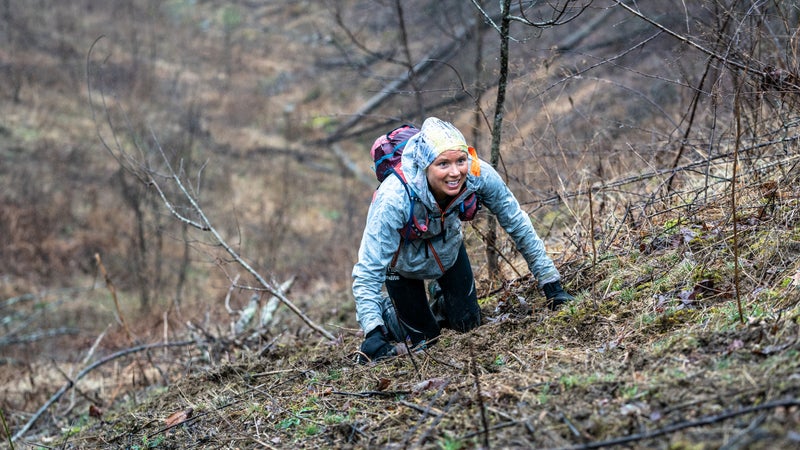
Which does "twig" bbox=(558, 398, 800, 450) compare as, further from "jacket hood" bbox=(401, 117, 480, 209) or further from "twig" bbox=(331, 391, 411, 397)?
"jacket hood" bbox=(401, 117, 480, 209)

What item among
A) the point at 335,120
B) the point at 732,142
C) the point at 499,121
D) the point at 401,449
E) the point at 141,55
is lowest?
the point at 401,449

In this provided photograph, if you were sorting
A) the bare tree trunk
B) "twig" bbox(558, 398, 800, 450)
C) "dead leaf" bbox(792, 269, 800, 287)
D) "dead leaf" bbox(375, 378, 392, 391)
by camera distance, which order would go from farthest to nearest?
the bare tree trunk < "dead leaf" bbox(375, 378, 392, 391) < "dead leaf" bbox(792, 269, 800, 287) < "twig" bbox(558, 398, 800, 450)

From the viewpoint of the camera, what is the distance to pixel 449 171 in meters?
3.92

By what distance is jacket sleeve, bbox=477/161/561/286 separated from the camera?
4.34 meters

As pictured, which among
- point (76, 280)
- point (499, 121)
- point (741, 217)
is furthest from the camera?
point (76, 280)

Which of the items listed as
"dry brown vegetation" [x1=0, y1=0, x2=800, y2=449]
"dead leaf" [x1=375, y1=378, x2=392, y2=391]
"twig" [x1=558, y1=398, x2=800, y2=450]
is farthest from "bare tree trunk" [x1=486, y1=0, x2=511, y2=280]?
"twig" [x1=558, y1=398, x2=800, y2=450]

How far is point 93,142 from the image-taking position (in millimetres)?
17234

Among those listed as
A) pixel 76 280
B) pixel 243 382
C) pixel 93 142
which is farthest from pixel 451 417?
pixel 93 142

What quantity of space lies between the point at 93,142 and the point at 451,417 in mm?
16582

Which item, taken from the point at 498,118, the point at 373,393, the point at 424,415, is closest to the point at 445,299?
the point at 373,393

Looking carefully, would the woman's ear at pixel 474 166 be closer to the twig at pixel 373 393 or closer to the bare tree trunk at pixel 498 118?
the bare tree trunk at pixel 498 118

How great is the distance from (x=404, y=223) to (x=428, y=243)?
37cm

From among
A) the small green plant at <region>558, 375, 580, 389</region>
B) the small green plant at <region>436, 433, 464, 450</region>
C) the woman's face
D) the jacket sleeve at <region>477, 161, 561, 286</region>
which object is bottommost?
the small green plant at <region>436, 433, 464, 450</region>

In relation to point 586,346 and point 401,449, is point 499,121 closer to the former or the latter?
point 586,346
